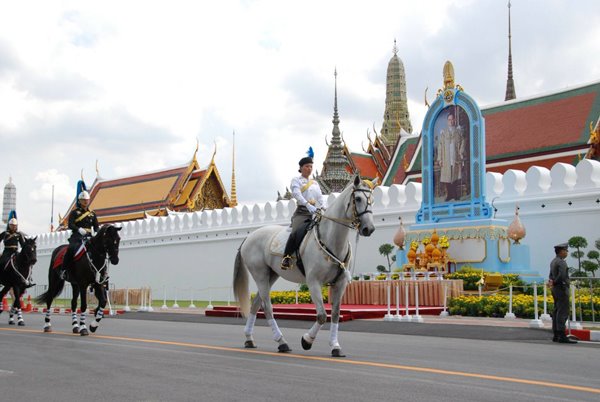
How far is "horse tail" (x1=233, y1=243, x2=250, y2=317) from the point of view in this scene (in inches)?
420

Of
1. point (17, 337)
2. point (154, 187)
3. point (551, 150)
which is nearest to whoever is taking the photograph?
point (17, 337)

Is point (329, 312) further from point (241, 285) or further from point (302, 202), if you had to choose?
point (302, 202)

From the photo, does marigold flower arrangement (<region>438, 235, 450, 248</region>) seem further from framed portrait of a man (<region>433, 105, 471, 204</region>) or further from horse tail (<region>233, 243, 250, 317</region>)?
horse tail (<region>233, 243, 250, 317</region>)

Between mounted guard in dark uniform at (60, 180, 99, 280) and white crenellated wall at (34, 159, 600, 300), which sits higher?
white crenellated wall at (34, 159, 600, 300)

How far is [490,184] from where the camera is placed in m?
25.3

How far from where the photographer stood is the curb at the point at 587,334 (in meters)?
11.7

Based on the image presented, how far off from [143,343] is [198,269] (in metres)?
24.7

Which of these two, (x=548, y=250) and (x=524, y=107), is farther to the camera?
(x=524, y=107)

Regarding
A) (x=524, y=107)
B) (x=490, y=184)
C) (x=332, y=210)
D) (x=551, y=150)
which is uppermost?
(x=524, y=107)

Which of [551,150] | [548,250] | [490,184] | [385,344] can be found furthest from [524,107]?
[385,344]

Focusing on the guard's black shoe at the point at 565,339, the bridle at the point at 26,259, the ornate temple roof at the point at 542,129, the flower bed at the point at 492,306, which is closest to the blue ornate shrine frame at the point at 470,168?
the flower bed at the point at 492,306

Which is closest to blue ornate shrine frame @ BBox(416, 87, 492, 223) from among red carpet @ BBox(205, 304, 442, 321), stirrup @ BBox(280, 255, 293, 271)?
red carpet @ BBox(205, 304, 442, 321)

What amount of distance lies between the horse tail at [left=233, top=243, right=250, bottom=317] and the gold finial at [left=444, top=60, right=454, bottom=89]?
54.6 ft

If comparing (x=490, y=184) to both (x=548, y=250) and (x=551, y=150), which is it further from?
(x=551, y=150)
